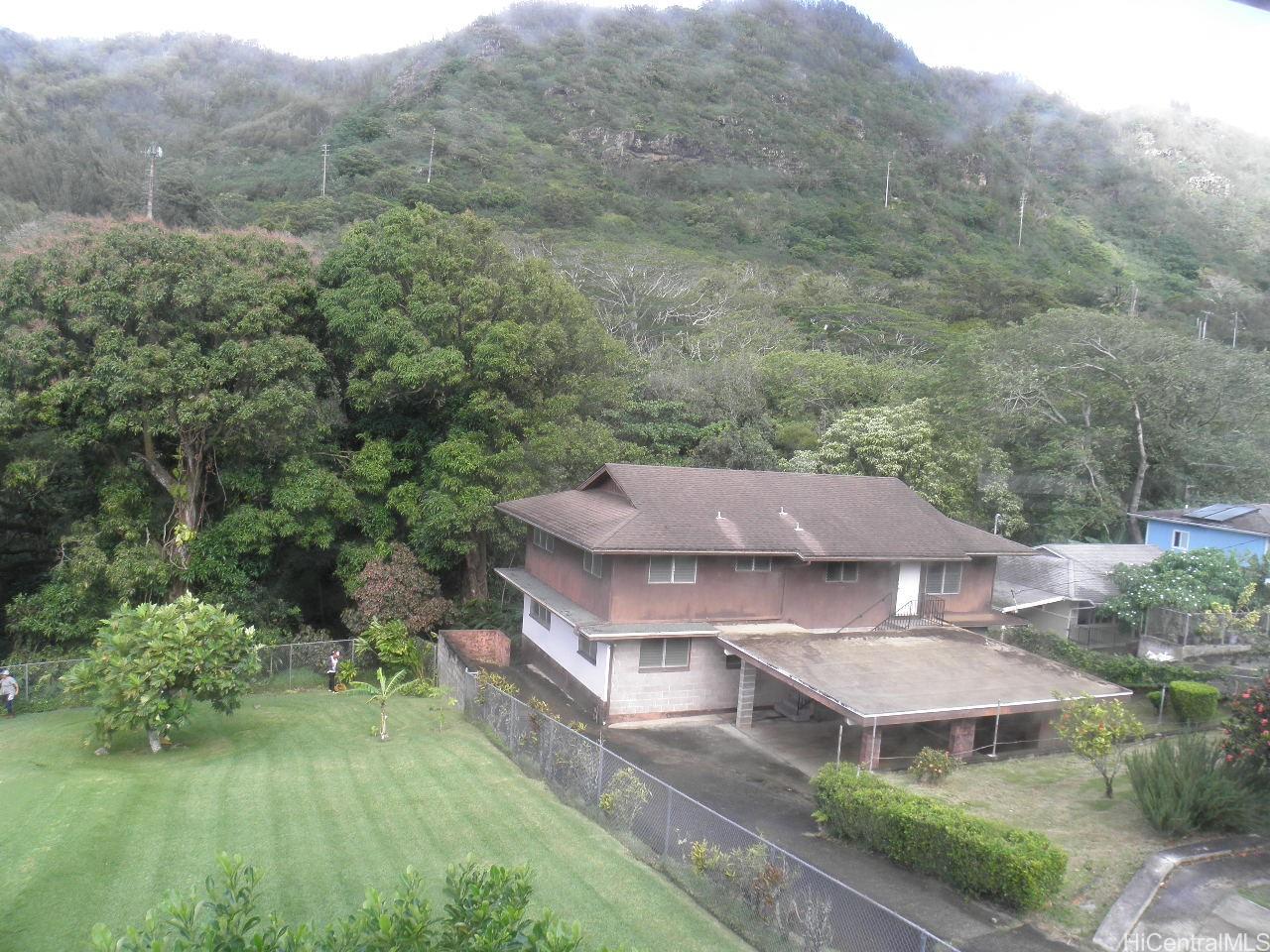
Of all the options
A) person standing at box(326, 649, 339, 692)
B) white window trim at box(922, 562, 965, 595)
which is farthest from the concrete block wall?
person standing at box(326, 649, 339, 692)

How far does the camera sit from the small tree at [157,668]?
1549 cm

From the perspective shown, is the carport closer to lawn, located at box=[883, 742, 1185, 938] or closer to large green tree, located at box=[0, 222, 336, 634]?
lawn, located at box=[883, 742, 1185, 938]

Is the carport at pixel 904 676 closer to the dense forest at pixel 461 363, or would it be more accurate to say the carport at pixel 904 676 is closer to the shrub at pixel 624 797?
the shrub at pixel 624 797

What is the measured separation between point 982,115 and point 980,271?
6834cm

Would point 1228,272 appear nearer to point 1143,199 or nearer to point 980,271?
point 1143,199

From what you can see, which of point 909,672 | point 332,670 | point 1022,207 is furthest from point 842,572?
point 1022,207

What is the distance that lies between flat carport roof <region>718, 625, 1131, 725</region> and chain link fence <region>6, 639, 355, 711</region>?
1130 centimetres

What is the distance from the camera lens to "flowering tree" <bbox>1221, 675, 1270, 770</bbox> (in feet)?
43.6

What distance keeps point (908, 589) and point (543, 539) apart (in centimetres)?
989

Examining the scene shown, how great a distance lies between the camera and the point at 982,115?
396ft

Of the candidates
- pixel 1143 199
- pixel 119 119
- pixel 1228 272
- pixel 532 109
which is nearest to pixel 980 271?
pixel 1228 272

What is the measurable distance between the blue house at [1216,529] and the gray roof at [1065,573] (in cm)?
144

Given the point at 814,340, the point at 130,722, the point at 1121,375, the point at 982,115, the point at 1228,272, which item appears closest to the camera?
the point at 130,722

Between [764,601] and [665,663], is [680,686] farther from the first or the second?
[764,601]
